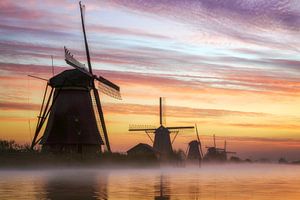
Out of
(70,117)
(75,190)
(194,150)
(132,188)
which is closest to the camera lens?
(75,190)

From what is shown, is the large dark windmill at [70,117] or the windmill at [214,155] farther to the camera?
the windmill at [214,155]

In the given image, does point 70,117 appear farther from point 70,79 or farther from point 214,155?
point 214,155

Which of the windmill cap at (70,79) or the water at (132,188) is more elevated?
the windmill cap at (70,79)

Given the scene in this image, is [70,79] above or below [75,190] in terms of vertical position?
above

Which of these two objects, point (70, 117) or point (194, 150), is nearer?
point (70, 117)

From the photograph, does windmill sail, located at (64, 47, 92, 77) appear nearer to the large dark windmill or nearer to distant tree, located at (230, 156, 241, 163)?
the large dark windmill

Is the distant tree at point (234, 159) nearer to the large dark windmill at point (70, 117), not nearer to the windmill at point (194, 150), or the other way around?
the windmill at point (194, 150)

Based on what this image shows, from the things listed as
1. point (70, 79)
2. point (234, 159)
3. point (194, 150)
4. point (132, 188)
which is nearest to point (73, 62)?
point (70, 79)

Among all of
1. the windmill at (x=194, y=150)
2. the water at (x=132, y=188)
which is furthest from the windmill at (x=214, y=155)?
the water at (x=132, y=188)

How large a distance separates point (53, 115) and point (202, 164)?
253ft

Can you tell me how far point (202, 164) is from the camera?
128000 mm

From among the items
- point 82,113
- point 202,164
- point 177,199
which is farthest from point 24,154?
point 202,164

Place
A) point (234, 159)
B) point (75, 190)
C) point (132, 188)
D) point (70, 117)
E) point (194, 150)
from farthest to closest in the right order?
point (234, 159) → point (194, 150) → point (70, 117) → point (132, 188) → point (75, 190)

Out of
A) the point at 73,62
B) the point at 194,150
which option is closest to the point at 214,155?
the point at 194,150
